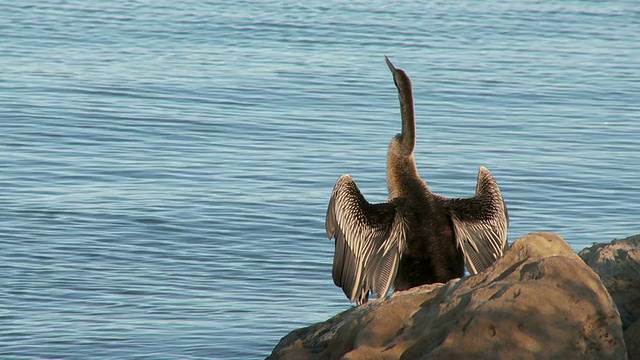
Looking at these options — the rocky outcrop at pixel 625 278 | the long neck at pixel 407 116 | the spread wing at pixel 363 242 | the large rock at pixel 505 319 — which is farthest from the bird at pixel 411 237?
the large rock at pixel 505 319

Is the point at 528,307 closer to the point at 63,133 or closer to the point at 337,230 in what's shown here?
the point at 337,230

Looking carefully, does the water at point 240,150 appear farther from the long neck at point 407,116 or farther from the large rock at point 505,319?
the large rock at point 505,319

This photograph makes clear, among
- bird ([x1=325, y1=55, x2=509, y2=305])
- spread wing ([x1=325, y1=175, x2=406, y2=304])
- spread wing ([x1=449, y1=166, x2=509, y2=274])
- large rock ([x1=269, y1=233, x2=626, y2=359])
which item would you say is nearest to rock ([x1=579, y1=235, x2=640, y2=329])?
large rock ([x1=269, y1=233, x2=626, y2=359])

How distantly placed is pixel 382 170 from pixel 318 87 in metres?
5.36

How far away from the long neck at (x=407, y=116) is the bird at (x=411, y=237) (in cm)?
33

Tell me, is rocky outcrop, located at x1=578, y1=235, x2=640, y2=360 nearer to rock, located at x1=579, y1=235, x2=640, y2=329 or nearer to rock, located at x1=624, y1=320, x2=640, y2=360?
rock, located at x1=579, y1=235, x2=640, y2=329

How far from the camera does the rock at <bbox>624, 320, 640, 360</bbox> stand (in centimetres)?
529

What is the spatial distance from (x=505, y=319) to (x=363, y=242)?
2304 millimetres

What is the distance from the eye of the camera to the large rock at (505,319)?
4707 mm

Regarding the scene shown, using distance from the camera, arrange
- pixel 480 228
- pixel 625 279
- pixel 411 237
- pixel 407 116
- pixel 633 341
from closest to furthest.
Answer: pixel 633 341 → pixel 625 279 → pixel 411 237 → pixel 480 228 → pixel 407 116

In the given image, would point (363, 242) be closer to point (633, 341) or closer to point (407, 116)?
point (407, 116)

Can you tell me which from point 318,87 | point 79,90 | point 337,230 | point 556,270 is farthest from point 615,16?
point 556,270

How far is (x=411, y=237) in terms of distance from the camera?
6.82 meters

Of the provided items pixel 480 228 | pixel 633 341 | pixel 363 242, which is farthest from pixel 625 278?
pixel 363 242
